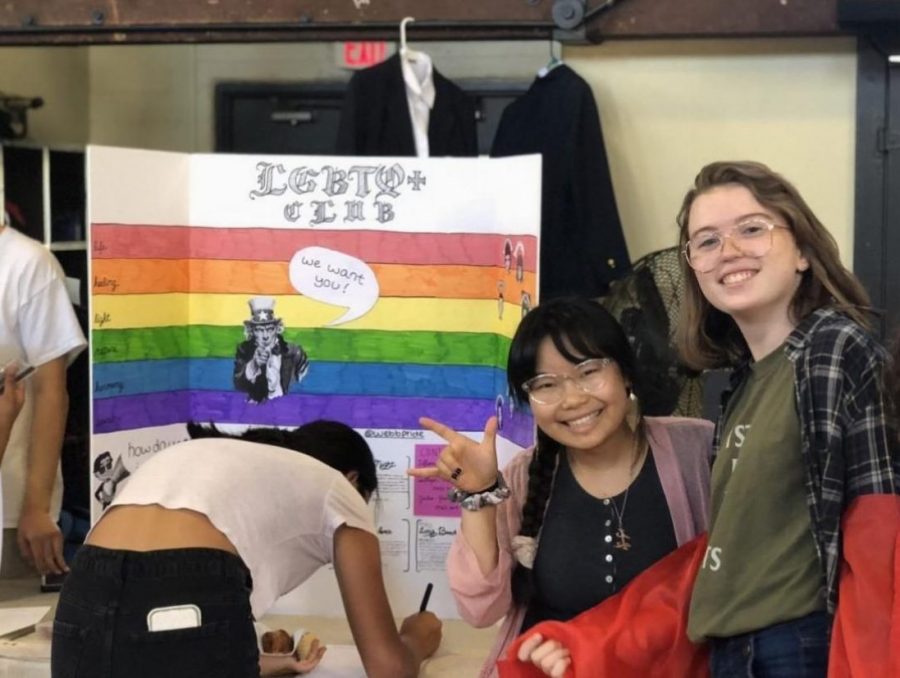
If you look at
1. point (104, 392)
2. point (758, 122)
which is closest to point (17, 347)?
point (104, 392)

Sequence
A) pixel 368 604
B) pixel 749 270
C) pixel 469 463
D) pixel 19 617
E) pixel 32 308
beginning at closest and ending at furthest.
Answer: pixel 749 270, pixel 469 463, pixel 368 604, pixel 19 617, pixel 32 308

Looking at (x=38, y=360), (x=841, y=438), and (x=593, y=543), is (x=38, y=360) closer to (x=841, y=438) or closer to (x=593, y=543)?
(x=593, y=543)

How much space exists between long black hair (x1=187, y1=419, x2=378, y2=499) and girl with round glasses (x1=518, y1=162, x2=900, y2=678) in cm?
63

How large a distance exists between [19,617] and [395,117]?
142 centimetres

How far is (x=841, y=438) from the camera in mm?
1471

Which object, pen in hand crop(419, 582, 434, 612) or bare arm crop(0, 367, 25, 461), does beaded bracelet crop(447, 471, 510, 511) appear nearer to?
pen in hand crop(419, 582, 434, 612)

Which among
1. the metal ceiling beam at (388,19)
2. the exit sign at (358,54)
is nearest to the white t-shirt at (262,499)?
the metal ceiling beam at (388,19)

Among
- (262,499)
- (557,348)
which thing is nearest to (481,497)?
(557,348)

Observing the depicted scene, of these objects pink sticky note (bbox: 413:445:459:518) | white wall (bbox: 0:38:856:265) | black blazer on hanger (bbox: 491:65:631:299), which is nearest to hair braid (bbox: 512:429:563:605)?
pink sticky note (bbox: 413:445:459:518)

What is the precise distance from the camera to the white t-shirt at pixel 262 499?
1.95m

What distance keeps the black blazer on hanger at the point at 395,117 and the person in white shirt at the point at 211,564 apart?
3.57 feet

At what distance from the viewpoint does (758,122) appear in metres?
3.00

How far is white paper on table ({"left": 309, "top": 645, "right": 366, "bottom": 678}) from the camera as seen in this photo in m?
2.34

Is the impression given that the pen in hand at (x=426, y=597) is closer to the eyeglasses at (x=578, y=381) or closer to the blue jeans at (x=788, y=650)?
the eyeglasses at (x=578, y=381)
